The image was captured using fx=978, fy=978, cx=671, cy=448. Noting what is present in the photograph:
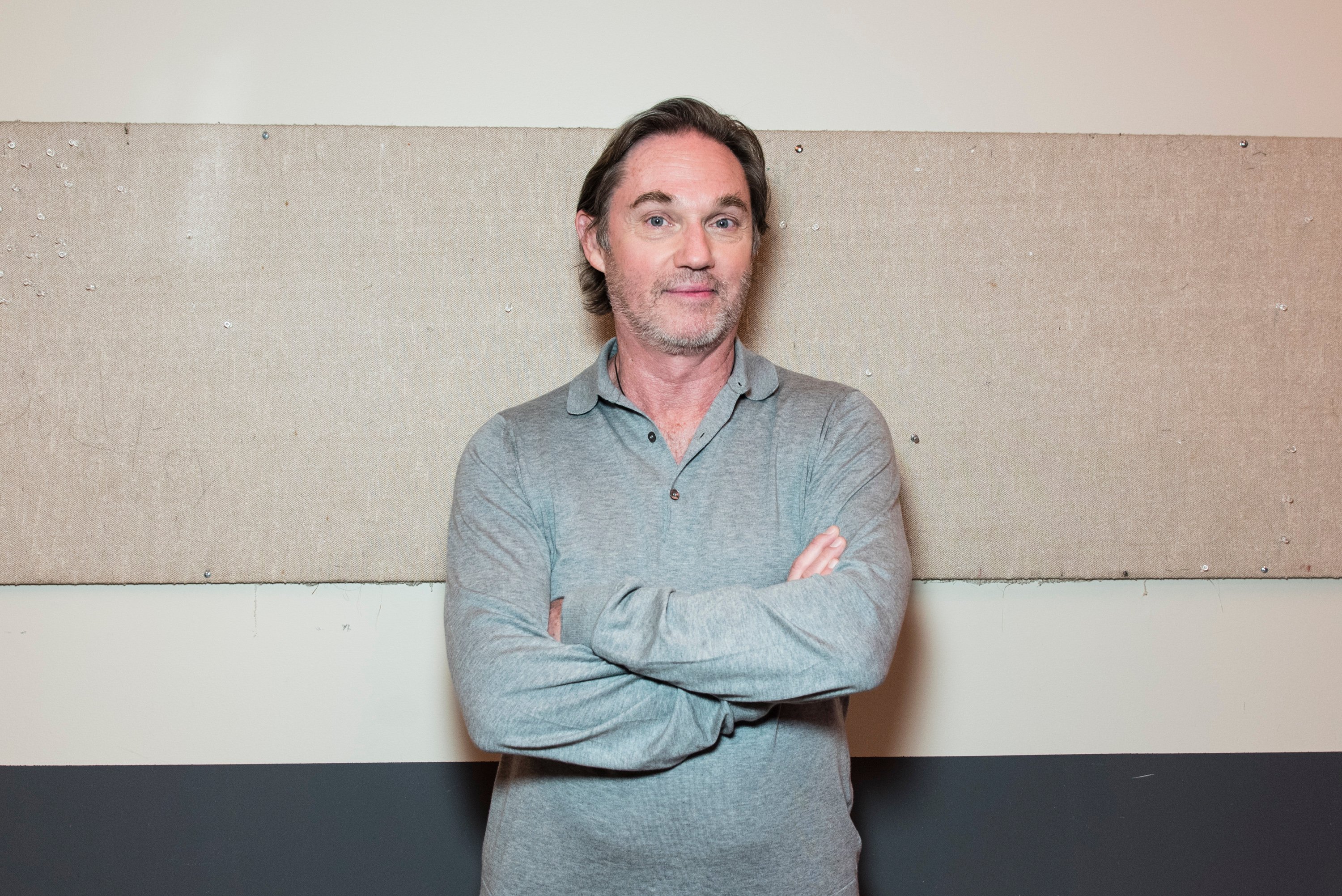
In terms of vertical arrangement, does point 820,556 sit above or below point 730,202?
below

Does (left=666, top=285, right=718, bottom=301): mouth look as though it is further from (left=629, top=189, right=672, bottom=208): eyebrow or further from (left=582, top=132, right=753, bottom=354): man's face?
(left=629, top=189, right=672, bottom=208): eyebrow

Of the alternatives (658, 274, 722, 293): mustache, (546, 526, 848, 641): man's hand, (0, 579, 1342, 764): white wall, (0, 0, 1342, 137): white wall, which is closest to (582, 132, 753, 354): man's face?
(658, 274, 722, 293): mustache

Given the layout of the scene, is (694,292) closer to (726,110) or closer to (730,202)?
(730,202)

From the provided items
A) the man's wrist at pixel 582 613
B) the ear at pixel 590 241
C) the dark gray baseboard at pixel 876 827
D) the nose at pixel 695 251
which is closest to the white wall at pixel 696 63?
the ear at pixel 590 241

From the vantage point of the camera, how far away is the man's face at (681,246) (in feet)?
4.66

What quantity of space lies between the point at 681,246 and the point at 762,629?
591 mm

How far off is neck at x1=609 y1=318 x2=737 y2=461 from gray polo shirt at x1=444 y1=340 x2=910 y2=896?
4cm

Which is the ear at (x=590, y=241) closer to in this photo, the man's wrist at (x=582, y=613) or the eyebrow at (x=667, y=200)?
the eyebrow at (x=667, y=200)

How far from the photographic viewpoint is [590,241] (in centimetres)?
162

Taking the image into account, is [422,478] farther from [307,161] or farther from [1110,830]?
[1110,830]

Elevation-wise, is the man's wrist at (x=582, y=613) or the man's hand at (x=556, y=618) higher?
the man's wrist at (x=582, y=613)

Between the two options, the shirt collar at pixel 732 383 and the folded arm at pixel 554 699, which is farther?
the shirt collar at pixel 732 383

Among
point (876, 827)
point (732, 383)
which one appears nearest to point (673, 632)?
point (732, 383)

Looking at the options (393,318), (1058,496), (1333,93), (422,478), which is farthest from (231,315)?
(1333,93)
